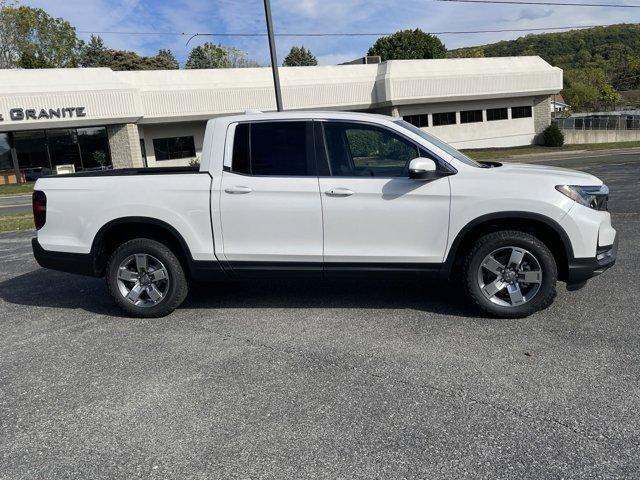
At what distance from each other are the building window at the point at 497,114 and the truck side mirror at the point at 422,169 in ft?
123

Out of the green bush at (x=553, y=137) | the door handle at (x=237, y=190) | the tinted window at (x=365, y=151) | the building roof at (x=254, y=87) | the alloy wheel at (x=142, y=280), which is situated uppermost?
Answer: the building roof at (x=254, y=87)

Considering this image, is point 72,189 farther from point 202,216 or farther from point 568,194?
point 568,194

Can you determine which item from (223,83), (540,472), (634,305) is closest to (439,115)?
(223,83)

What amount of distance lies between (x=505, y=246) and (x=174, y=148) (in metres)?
32.0

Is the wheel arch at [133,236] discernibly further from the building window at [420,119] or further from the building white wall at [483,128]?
the building window at [420,119]

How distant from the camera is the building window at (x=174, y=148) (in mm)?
34062

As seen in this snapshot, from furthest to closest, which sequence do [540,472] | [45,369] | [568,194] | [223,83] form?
[223,83]
[568,194]
[45,369]
[540,472]

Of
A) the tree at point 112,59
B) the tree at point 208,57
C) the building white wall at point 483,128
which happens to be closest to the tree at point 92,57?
the tree at point 112,59

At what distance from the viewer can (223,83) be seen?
3297 cm

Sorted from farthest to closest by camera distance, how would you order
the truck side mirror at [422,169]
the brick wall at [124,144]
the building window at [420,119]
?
the building window at [420,119]
the brick wall at [124,144]
the truck side mirror at [422,169]

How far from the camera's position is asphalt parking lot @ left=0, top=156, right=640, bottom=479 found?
297cm

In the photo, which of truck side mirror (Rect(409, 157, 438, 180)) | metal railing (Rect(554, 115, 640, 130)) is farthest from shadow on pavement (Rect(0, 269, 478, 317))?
metal railing (Rect(554, 115, 640, 130))

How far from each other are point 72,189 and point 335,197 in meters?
2.61

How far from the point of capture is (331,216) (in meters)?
5.00
